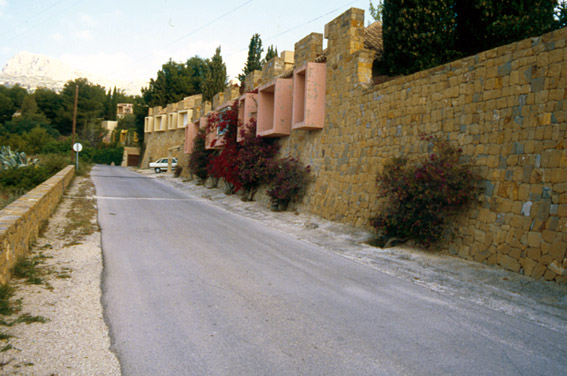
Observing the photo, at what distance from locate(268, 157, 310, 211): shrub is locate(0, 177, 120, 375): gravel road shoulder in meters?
8.24

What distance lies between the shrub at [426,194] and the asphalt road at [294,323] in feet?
6.08

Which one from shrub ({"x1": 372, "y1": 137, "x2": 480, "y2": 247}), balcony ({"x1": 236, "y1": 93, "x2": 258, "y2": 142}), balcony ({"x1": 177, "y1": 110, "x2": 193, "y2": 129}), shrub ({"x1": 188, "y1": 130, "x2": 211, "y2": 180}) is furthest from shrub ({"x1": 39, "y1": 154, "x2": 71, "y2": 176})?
balcony ({"x1": 177, "y1": 110, "x2": 193, "y2": 129})

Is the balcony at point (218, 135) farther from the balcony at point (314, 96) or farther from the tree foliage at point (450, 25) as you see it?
the tree foliage at point (450, 25)

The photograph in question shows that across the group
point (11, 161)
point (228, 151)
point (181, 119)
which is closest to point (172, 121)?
point (181, 119)

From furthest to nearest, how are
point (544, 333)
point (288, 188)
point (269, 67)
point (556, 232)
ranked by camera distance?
point (269, 67)
point (288, 188)
point (556, 232)
point (544, 333)

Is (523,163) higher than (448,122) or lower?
lower

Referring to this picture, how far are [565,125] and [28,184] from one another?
74.4 feet

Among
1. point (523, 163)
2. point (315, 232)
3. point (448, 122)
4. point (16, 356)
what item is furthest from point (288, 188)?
point (16, 356)

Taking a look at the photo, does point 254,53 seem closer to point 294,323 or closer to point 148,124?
point 148,124

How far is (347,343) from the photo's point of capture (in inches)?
174

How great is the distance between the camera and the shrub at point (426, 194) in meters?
8.55

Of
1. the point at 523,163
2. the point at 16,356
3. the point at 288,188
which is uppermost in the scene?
the point at 523,163

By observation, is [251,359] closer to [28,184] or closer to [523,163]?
[523,163]

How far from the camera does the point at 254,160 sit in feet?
64.3
